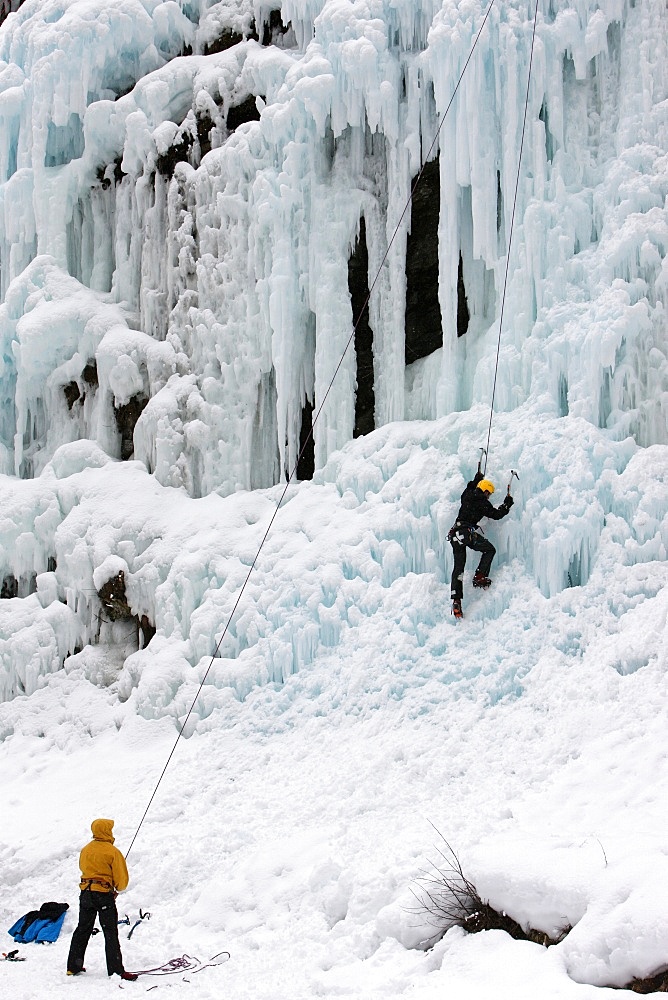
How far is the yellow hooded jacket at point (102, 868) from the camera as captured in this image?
599 centimetres

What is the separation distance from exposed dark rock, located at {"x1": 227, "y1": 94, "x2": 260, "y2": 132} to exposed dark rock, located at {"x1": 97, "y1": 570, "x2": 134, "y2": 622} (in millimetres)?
6203

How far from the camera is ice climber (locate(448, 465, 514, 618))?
8844 mm

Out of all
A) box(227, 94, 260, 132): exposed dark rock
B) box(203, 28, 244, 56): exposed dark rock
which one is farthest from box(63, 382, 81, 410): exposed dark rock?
box(203, 28, 244, 56): exposed dark rock

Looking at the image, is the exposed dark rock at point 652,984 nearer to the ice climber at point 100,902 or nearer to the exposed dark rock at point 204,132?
the ice climber at point 100,902

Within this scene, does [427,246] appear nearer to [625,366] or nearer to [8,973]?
[625,366]

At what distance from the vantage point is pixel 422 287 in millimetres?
11914

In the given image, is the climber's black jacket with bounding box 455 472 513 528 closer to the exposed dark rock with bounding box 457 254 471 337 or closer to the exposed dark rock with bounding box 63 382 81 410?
the exposed dark rock with bounding box 457 254 471 337

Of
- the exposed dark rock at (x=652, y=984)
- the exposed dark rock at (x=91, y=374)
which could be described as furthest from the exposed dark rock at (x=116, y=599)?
the exposed dark rock at (x=652, y=984)

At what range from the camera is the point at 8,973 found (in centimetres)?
602

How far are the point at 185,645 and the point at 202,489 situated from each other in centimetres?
224

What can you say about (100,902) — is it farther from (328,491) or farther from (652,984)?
(328,491)

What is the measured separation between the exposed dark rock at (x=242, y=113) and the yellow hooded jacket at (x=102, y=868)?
31.4 feet

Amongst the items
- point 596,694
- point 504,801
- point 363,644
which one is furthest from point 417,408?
point 504,801

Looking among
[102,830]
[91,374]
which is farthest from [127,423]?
[102,830]
